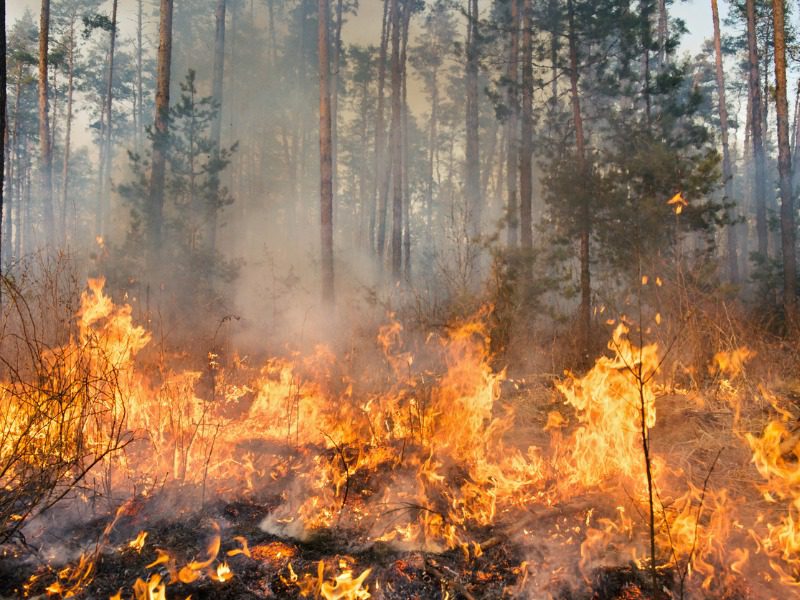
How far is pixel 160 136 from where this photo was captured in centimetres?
1237

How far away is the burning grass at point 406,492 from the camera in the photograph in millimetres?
3039

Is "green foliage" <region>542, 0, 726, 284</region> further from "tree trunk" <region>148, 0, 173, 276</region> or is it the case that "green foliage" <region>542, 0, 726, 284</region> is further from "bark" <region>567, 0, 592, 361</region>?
"tree trunk" <region>148, 0, 173, 276</region>

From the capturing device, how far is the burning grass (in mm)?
3039

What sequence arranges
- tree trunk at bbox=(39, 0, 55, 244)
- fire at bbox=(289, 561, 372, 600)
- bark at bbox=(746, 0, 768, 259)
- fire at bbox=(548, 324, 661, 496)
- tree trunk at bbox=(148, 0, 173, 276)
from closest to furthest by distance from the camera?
fire at bbox=(289, 561, 372, 600), fire at bbox=(548, 324, 661, 496), tree trunk at bbox=(148, 0, 173, 276), bark at bbox=(746, 0, 768, 259), tree trunk at bbox=(39, 0, 55, 244)

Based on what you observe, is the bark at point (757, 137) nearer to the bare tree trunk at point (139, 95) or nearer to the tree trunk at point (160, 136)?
the tree trunk at point (160, 136)

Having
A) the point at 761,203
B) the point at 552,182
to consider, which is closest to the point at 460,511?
the point at 552,182

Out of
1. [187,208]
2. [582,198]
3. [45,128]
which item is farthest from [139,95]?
[582,198]

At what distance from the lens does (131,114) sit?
3322cm

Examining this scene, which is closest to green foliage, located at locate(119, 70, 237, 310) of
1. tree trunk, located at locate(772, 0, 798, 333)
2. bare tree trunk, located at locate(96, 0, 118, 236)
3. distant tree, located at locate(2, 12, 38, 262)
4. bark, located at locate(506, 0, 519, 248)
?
bark, located at locate(506, 0, 519, 248)

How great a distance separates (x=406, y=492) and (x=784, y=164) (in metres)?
13.5

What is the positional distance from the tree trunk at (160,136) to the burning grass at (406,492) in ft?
25.2

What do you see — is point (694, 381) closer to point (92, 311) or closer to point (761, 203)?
point (92, 311)

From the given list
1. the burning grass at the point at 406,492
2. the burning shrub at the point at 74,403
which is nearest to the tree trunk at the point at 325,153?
the burning shrub at the point at 74,403

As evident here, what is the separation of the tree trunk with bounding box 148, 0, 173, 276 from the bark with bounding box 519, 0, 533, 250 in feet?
29.4
